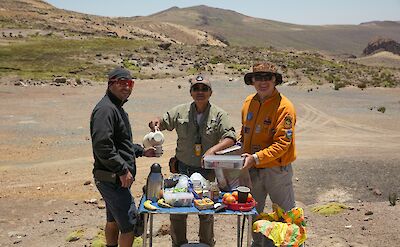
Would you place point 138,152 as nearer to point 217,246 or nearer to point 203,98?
point 203,98

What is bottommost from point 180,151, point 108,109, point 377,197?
point 377,197

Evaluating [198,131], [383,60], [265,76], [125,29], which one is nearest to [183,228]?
[198,131]

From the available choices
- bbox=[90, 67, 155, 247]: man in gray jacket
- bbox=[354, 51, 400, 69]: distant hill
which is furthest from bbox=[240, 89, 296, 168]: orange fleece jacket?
bbox=[354, 51, 400, 69]: distant hill

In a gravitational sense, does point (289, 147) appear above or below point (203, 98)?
below

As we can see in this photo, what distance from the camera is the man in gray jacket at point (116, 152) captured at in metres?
4.50

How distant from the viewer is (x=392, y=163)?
1190 centimetres

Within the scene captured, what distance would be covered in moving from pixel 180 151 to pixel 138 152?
533 mm

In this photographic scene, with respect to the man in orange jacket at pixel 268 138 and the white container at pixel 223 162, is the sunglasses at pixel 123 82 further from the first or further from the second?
the man in orange jacket at pixel 268 138

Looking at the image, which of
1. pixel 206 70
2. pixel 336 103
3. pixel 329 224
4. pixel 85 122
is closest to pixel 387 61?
pixel 206 70

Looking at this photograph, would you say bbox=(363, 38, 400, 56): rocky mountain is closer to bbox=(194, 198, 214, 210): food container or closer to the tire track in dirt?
the tire track in dirt

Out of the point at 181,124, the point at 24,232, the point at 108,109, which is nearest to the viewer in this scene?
the point at 108,109

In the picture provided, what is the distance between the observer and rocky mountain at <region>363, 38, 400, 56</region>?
95.9 meters

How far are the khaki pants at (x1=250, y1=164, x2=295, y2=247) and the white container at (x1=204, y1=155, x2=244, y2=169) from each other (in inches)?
18.8

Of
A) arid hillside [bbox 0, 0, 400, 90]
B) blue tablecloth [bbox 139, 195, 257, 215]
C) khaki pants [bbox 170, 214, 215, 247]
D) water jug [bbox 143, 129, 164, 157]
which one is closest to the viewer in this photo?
blue tablecloth [bbox 139, 195, 257, 215]
